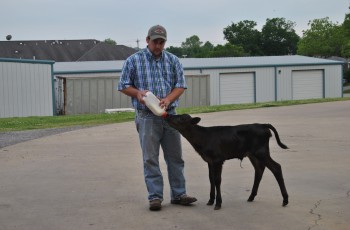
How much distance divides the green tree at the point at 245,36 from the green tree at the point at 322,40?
16334 millimetres

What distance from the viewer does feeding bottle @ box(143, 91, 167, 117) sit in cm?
655

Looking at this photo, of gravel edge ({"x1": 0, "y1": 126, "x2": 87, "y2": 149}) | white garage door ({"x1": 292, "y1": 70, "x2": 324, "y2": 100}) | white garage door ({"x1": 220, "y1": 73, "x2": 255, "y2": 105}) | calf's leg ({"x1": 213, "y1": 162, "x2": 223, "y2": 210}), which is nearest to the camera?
calf's leg ({"x1": 213, "y1": 162, "x2": 223, "y2": 210})

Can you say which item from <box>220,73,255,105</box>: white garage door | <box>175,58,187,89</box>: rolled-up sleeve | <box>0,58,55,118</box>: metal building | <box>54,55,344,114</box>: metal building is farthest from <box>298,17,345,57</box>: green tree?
<box>175,58,187,89</box>: rolled-up sleeve

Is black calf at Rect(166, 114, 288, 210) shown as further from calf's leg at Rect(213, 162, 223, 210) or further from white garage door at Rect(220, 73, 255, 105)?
white garage door at Rect(220, 73, 255, 105)

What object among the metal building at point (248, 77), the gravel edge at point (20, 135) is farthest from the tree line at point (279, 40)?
the gravel edge at point (20, 135)

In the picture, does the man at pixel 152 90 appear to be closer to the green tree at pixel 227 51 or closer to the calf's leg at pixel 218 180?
the calf's leg at pixel 218 180

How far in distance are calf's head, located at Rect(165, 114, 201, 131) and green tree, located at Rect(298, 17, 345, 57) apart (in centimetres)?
8453

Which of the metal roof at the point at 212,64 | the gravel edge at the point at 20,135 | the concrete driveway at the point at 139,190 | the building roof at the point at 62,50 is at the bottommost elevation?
the concrete driveway at the point at 139,190

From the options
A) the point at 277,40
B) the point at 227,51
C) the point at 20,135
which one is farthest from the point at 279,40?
the point at 20,135

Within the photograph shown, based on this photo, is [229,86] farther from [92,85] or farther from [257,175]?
[257,175]

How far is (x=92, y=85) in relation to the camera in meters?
35.1

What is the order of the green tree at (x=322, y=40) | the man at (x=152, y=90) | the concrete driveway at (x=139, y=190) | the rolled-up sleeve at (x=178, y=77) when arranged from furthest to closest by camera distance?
the green tree at (x=322, y=40), the rolled-up sleeve at (x=178, y=77), the man at (x=152, y=90), the concrete driveway at (x=139, y=190)

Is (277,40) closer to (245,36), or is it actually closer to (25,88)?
(245,36)

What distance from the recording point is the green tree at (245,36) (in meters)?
110
